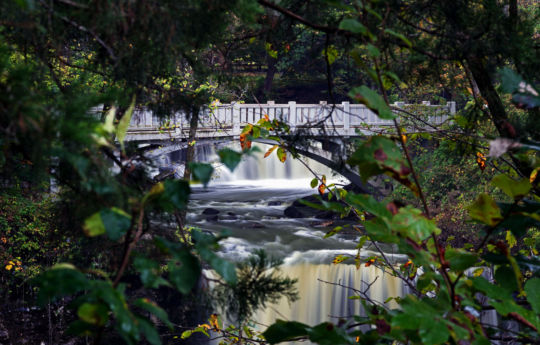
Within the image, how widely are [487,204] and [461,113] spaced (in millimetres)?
840

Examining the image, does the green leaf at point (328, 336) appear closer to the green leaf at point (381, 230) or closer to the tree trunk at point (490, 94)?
the green leaf at point (381, 230)

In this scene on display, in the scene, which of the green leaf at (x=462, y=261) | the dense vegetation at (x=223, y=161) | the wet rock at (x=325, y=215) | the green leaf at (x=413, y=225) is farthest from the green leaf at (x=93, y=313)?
the wet rock at (x=325, y=215)

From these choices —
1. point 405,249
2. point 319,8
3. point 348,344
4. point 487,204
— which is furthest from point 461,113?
point 348,344

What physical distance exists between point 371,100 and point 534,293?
0.53m

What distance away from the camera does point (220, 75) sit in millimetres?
1557

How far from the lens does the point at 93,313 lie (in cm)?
68

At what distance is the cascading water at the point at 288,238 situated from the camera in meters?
8.66

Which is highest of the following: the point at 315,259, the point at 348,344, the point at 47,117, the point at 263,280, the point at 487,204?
the point at 47,117

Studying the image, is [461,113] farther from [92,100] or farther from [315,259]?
[315,259]

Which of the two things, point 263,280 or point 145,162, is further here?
point 145,162

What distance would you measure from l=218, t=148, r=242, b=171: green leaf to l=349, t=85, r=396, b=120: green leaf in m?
0.23

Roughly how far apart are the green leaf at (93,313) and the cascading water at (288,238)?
2.63 metres

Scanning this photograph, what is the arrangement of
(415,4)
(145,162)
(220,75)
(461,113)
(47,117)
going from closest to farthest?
1. (47,117)
2. (145,162)
3. (415,4)
4. (220,75)
5. (461,113)

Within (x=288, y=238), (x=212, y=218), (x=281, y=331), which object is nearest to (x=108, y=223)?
(x=281, y=331)
